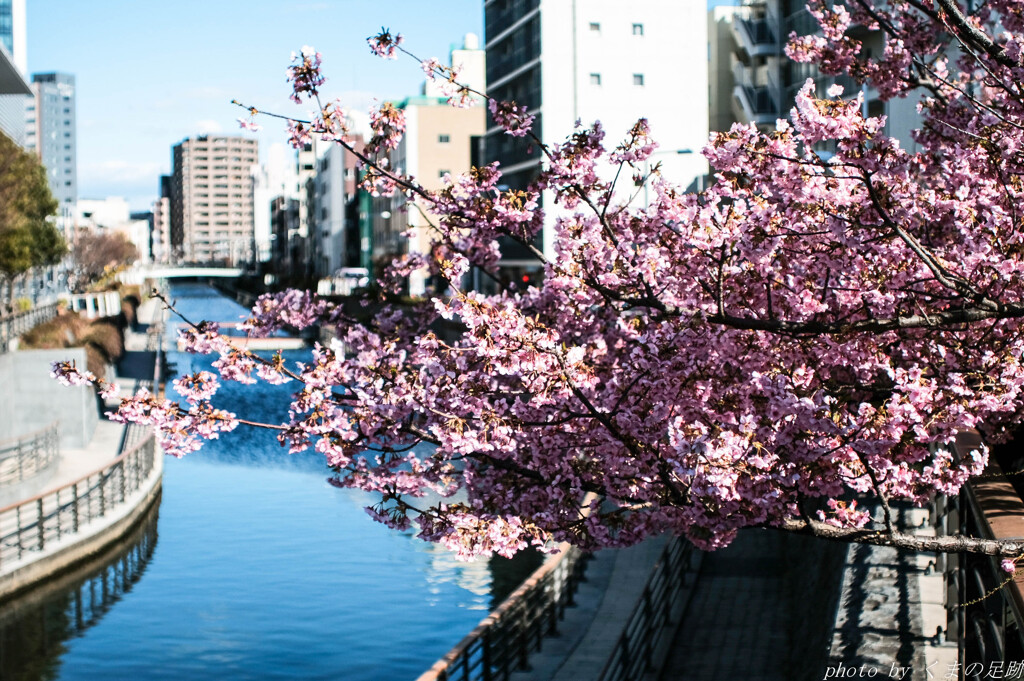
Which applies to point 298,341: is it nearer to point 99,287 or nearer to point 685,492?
point 99,287

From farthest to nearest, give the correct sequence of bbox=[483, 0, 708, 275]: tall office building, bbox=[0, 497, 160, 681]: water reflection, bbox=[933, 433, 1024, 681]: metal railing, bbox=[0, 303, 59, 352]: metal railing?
bbox=[483, 0, 708, 275]: tall office building < bbox=[0, 303, 59, 352]: metal railing < bbox=[0, 497, 160, 681]: water reflection < bbox=[933, 433, 1024, 681]: metal railing

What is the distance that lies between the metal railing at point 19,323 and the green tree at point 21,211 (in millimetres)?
1701

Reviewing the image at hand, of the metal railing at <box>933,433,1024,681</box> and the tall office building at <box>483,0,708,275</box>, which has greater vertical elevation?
the tall office building at <box>483,0,708,275</box>

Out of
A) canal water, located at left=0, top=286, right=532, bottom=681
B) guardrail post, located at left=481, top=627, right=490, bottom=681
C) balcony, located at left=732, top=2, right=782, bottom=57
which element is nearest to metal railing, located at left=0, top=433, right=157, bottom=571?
canal water, located at left=0, top=286, right=532, bottom=681

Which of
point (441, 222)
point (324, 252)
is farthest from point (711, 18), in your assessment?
point (324, 252)

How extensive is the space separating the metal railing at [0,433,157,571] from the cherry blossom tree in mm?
12784

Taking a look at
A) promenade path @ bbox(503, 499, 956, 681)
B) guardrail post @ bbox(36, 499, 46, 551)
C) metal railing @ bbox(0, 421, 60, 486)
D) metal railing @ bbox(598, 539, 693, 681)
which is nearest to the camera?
promenade path @ bbox(503, 499, 956, 681)

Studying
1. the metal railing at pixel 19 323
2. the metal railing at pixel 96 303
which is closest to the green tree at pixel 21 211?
the metal railing at pixel 19 323

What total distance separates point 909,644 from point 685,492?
4232 mm

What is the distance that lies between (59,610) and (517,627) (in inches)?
412

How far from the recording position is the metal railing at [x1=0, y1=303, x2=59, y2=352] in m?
34.7

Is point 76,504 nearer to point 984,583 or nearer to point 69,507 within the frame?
point 69,507

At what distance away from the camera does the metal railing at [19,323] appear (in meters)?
34.7

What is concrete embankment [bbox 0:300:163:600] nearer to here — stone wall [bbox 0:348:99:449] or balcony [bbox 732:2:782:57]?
stone wall [bbox 0:348:99:449]
